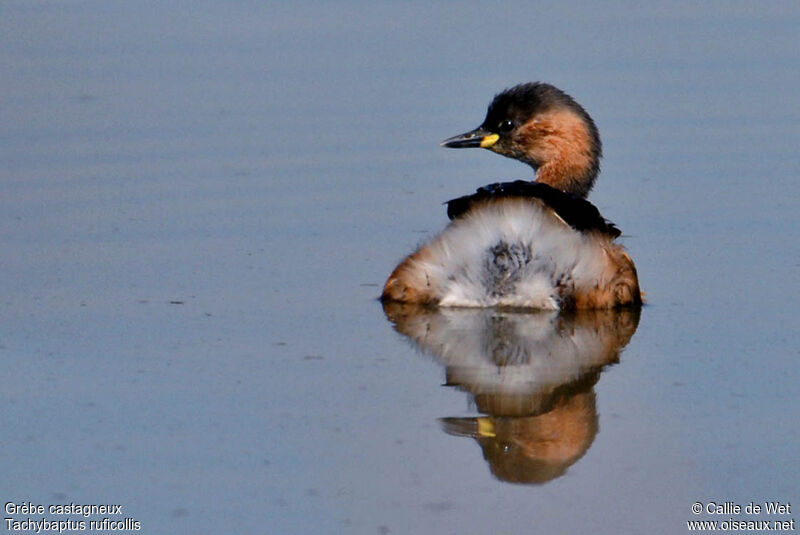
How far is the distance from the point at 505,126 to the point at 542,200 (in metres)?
1.86

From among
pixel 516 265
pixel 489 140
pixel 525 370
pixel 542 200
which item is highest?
pixel 542 200

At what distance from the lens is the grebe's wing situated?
6691 mm

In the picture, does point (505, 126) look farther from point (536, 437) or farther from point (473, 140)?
point (536, 437)

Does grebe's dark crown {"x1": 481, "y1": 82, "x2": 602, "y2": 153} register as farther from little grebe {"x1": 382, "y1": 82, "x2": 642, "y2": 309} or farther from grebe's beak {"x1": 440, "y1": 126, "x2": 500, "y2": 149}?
little grebe {"x1": 382, "y1": 82, "x2": 642, "y2": 309}

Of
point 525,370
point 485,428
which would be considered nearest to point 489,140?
point 525,370

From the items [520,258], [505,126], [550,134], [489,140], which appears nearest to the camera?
[520,258]

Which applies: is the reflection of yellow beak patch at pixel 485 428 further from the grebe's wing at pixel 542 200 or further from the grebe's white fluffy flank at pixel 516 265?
→ the grebe's wing at pixel 542 200

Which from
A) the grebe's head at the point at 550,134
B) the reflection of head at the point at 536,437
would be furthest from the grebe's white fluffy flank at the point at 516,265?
the grebe's head at the point at 550,134

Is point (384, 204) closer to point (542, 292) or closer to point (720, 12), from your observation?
point (542, 292)

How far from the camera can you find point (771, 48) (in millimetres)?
11281

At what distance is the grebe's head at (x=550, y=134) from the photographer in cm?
822

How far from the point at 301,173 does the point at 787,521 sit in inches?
200

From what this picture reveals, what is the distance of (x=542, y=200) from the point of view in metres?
6.70

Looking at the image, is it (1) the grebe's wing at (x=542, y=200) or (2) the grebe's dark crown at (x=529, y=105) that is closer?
(1) the grebe's wing at (x=542, y=200)
